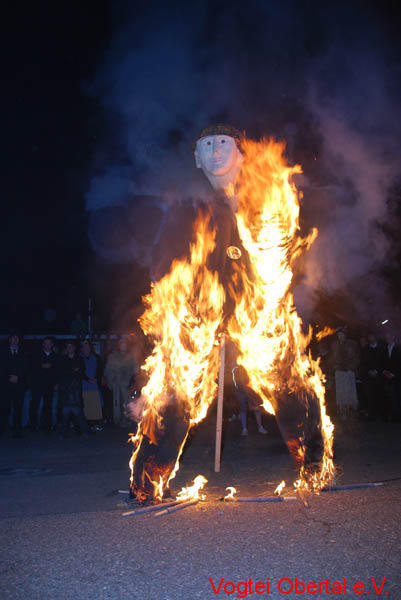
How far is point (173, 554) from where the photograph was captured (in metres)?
3.40

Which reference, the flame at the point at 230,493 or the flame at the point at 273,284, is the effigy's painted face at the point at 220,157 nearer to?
the flame at the point at 273,284

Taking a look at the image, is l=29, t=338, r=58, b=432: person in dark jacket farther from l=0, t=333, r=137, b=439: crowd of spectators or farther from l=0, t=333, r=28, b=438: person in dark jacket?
l=0, t=333, r=28, b=438: person in dark jacket

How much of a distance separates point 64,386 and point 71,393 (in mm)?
179

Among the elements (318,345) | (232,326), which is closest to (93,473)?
A: (232,326)

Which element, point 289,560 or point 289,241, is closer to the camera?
point 289,560

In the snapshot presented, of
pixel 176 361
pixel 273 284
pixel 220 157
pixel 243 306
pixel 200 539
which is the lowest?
pixel 200 539

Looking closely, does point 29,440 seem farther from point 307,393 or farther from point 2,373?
point 307,393

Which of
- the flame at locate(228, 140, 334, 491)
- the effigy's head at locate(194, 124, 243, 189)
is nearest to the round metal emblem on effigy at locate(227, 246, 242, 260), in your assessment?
the flame at locate(228, 140, 334, 491)

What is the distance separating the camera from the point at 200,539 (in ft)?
12.0

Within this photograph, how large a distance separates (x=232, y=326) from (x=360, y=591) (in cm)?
294

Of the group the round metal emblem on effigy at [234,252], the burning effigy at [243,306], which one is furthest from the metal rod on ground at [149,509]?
the round metal emblem on effigy at [234,252]

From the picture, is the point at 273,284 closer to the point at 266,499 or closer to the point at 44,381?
the point at 266,499

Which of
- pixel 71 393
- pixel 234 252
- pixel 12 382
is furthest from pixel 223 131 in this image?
pixel 12 382

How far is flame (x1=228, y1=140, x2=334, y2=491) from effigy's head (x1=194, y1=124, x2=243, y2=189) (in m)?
0.10
